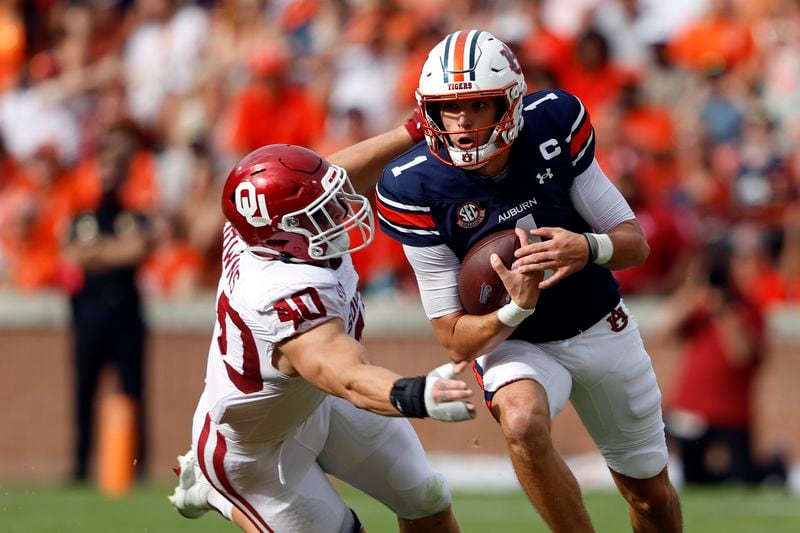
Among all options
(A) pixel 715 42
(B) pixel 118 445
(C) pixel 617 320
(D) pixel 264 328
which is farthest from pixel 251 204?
(A) pixel 715 42

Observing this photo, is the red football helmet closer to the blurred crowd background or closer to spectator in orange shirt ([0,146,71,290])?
the blurred crowd background

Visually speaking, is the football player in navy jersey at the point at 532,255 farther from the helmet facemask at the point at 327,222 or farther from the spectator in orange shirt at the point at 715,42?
the spectator in orange shirt at the point at 715,42


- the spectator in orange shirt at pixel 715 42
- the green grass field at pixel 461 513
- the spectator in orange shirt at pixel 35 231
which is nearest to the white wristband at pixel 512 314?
the green grass field at pixel 461 513

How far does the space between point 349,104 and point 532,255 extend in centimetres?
718

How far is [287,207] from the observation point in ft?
16.4

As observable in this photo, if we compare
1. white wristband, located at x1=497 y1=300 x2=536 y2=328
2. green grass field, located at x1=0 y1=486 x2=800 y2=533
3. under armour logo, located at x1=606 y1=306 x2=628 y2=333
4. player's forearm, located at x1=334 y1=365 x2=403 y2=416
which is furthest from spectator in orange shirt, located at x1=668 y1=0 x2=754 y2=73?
player's forearm, located at x1=334 y1=365 x2=403 y2=416

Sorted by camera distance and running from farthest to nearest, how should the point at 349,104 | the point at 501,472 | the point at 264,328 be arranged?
1. the point at 349,104
2. the point at 501,472
3. the point at 264,328

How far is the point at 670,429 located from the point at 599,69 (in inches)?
118

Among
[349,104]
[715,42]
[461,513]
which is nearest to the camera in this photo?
[461,513]

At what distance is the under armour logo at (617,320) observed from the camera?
5.72 meters

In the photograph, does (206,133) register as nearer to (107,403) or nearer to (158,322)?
(158,322)

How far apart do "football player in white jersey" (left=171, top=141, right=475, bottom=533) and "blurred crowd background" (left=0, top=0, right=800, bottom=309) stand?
13.5 ft

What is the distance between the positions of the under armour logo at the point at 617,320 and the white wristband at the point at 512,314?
2.03 ft

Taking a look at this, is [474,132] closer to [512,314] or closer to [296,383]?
[512,314]
